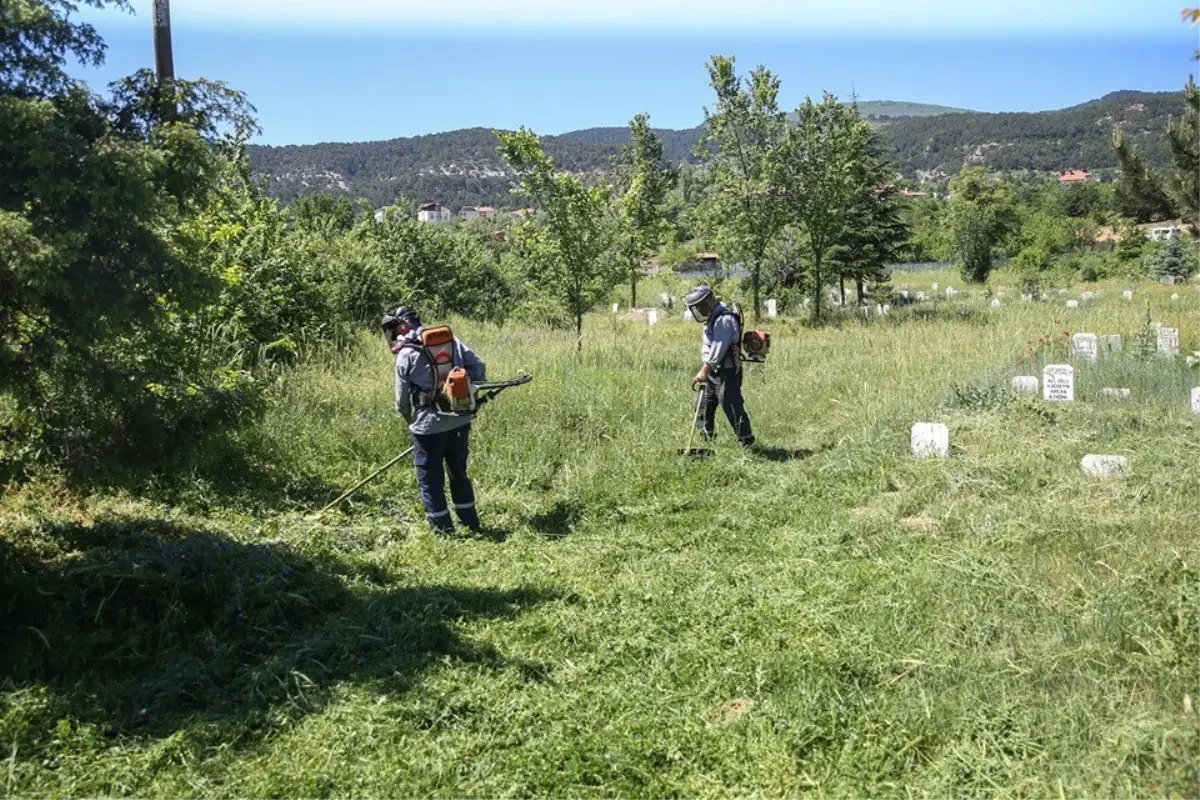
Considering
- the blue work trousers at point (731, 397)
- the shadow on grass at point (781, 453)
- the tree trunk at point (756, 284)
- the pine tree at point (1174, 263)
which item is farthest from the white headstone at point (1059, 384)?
the pine tree at point (1174, 263)

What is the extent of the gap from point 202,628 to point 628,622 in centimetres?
232

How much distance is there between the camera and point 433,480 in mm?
7031

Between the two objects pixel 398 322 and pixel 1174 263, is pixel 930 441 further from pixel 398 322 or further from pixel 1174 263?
pixel 1174 263

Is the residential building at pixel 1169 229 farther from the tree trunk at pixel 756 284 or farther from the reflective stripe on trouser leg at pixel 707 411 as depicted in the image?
the reflective stripe on trouser leg at pixel 707 411

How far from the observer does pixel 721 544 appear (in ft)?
21.8

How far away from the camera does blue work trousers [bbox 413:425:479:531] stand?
704 centimetres

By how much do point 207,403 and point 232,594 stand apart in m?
1.25

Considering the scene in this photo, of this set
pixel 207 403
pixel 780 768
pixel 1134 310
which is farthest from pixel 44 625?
pixel 1134 310

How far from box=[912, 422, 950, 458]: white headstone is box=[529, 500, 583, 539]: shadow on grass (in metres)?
3.14

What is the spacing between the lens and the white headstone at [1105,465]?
23.4 feet

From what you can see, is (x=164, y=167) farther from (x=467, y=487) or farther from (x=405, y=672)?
(x=467, y=487)

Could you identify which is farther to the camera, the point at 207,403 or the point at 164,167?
the point at 207,403

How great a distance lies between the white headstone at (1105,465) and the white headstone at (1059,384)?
218cm

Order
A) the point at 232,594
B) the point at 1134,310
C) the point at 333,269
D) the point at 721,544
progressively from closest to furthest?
the point at 232,594
the point at 721,544
the point at 333,269
the point at 1134,310
